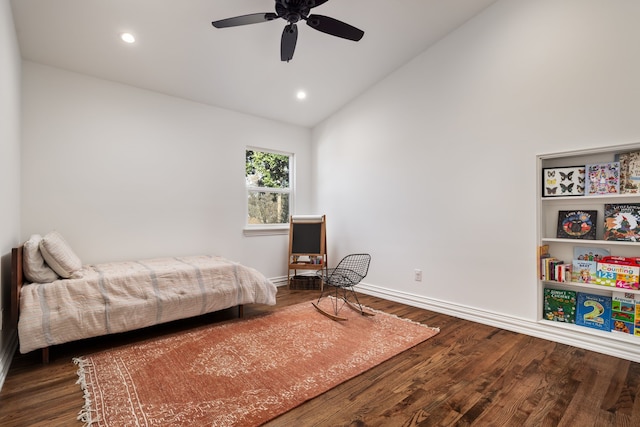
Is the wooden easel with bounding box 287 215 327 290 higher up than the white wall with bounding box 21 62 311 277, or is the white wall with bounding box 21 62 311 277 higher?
the white wall with bounding box 21 62 311 277

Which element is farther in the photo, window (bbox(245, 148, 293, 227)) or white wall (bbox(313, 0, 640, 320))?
window (bbox(245, 148, 293, 227))

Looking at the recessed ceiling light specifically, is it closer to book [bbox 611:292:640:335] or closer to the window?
the window

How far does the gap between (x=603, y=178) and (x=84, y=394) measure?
3908 mm

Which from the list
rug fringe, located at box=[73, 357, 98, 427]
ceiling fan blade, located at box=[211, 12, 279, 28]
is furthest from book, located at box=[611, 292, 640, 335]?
rug fringe, located at box=[73, 357, 98, 427]

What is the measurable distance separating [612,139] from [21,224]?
16.6ft

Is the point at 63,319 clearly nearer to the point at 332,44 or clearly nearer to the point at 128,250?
the point at 128,250

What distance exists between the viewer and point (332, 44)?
328 cm

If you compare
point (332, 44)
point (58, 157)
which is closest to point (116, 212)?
point (58, 157)

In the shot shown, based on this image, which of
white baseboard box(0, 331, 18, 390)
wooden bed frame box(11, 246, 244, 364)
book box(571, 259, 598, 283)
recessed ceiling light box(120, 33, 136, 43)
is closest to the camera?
white baseboard box(0, 331, 18, 390)

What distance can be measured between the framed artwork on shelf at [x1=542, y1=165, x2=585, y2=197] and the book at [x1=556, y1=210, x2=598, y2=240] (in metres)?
0.18

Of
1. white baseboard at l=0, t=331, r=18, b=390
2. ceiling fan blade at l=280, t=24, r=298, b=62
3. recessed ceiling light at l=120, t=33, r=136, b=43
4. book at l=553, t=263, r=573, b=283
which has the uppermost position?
recessed ceiling light at l=120, t=33, r=136, b=43

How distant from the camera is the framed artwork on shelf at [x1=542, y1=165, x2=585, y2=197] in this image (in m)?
2.55

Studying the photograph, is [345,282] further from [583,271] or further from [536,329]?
[583,271]

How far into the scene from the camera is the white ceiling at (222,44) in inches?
102
